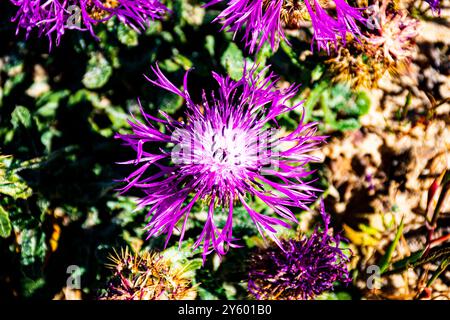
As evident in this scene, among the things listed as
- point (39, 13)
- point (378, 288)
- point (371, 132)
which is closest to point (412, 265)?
point (378, 288)

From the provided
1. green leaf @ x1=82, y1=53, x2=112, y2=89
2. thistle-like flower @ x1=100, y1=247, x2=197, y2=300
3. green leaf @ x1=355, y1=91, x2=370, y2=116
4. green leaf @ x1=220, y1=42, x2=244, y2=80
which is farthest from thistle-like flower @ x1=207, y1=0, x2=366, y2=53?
thistle-like flower @ x1=100, y1=247, x2=197, y2=300

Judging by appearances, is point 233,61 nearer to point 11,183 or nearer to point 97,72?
point 97,72

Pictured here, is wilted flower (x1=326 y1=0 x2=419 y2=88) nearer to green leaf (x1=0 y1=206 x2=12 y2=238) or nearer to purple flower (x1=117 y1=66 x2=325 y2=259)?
purple flower (x1=117 y1=66 x2=325 y2=259)

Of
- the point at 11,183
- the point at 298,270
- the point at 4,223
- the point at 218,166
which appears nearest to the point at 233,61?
the point at 218,166

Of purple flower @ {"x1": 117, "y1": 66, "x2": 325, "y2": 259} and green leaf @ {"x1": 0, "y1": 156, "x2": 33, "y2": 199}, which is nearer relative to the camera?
purple flower @ {"x1": 117, "y1": 66, "x2": 325, "y2": 259}

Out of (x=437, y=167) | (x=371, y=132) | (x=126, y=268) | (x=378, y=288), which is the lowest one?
(x=378, y=288)

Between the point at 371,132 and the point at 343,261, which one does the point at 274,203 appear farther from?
the point at 371,132
